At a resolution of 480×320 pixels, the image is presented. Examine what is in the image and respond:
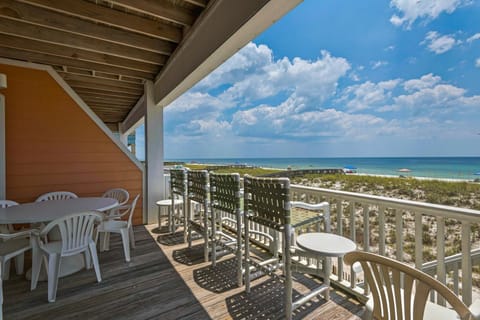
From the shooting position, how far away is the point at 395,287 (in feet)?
3.18

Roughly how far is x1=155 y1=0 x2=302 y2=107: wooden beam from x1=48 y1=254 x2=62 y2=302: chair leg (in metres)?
2.55

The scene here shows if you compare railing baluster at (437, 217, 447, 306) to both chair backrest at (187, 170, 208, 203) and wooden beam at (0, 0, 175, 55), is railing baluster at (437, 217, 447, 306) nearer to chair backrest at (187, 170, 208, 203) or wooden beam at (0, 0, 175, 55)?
chair backrest at (187, 170, 208, 203)

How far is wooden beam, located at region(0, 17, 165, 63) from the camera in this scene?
111 inches

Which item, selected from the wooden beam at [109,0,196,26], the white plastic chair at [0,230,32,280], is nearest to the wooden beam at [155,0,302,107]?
the wooden beam at [109,0,196,26]

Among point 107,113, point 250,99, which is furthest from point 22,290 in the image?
point 250,99

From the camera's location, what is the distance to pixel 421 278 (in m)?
0.81

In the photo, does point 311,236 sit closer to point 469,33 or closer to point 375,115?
point 469,33

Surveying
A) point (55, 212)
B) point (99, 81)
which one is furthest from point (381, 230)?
point (99, 81)

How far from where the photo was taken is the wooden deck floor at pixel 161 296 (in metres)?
1.91

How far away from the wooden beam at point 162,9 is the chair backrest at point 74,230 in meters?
2.22

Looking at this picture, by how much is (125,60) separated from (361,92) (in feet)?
101

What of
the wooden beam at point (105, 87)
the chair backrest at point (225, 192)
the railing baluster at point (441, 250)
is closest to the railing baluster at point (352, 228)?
the railing baluster at point (441, 250)

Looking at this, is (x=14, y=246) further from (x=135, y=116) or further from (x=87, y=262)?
(x=135, y=116)

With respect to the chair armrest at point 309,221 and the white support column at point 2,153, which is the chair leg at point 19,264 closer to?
the white support column at point 2,153
